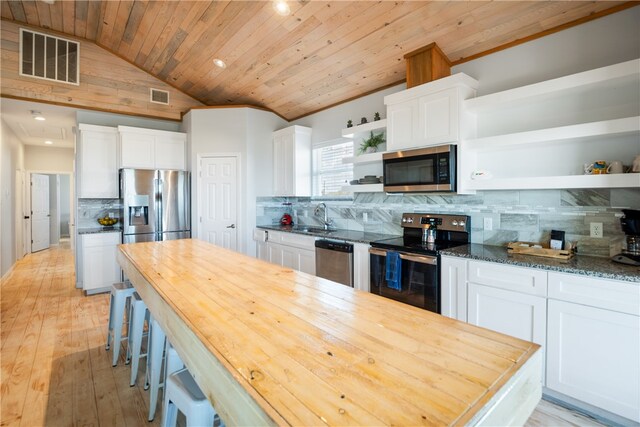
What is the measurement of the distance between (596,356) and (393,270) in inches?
57.4

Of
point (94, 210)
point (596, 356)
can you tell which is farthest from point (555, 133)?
point (94, 210)

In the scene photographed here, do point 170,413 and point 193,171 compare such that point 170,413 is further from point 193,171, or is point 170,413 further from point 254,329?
point 193,171

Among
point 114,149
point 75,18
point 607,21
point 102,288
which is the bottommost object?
point 102,288

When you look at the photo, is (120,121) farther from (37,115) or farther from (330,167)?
(330,167)

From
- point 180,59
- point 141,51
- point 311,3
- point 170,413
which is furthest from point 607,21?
point 141,51

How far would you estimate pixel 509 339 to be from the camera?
105 cm

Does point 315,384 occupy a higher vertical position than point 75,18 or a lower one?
lower

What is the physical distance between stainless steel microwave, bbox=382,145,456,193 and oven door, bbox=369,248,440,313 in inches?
26.2

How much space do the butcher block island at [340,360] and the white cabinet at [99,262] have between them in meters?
3.83

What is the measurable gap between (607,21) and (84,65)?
19.6 feet

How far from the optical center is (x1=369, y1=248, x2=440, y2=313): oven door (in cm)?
270

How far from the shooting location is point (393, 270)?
2963 mm

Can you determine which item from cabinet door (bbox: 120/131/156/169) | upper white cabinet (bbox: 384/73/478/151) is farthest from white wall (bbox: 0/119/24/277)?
upper white cabinet (bbox: 384/73/478/151)

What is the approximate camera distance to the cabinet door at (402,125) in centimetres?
312
